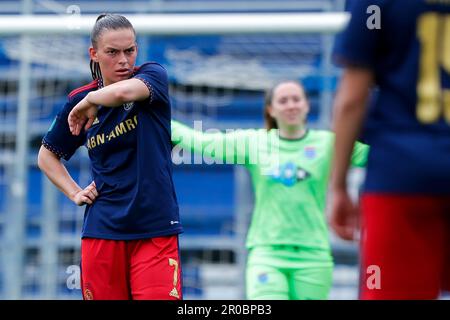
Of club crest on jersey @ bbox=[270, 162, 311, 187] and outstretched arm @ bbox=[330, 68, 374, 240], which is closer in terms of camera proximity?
outstretched arm @ bbox=[330, 68, 374, 240]

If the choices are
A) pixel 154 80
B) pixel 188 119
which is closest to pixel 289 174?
pixel 154 80

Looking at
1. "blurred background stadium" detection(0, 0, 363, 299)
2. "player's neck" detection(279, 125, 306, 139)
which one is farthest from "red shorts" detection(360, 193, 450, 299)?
"blurred background stadium" detection(0, 0, 363, 299)

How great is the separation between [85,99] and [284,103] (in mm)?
2076

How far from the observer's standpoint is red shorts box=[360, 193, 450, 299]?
8.54ft

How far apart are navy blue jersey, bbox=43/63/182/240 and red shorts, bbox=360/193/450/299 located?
161cm

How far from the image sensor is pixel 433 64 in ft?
8.56

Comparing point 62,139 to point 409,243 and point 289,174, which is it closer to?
point 289,174

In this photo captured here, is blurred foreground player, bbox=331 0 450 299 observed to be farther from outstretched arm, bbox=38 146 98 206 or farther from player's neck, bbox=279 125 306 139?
player's neck, bbox=279 125 306 139

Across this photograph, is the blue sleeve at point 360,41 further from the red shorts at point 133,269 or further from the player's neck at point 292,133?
the player's neck at point 292,133

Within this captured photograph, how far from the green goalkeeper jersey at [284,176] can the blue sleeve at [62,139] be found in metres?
1.16

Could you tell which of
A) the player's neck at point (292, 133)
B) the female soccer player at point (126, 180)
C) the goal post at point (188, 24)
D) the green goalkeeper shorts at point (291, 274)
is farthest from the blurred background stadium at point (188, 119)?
the female soccer player at point (126, 180)

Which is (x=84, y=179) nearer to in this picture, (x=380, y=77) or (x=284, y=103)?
(x=284, y=103)

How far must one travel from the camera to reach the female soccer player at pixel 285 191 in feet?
18.6
